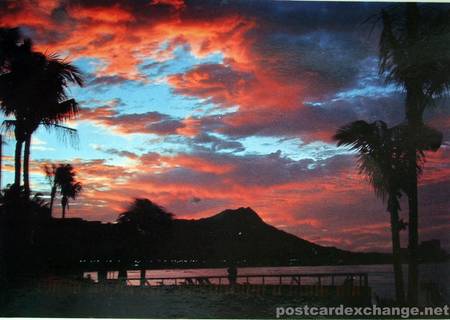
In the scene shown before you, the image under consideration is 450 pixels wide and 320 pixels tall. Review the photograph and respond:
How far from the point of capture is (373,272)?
6574 millimetres

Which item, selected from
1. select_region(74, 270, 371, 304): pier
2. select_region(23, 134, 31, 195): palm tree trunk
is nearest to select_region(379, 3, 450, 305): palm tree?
select_region(74, 270, 371, 304): pier

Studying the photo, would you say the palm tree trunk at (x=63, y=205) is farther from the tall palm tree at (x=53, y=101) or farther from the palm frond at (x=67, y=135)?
the palm frond at (x=67, y=135)

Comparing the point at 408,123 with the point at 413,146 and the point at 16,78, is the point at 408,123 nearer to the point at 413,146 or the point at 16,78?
the point at 413,146

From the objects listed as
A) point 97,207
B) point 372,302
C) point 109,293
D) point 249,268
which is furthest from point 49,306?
point 372,302

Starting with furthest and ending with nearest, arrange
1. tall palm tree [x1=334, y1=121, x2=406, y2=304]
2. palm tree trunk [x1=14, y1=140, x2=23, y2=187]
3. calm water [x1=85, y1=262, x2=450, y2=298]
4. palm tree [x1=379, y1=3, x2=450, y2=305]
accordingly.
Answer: palm tree trunk [x1=14, y1=140, x2=23, y2=187], tall palm tree [x1=334, y1=121, x2=406, y2=304], palm tree [x1=379, y1=3, x2=450, y2=305], calm water [x1=85, y1=262, x2=450, y2=298]

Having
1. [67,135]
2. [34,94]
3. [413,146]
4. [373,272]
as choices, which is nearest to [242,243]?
[373,272]

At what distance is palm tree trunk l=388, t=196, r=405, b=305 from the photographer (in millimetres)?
6531

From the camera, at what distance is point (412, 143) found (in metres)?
6.78

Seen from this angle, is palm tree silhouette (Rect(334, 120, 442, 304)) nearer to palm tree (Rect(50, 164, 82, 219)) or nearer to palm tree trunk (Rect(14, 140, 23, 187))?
palm tree (Rect(50, 164, 82, 219))

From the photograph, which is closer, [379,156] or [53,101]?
[379,156]

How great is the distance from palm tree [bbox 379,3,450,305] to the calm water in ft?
0.64

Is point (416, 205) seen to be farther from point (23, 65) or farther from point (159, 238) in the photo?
point (23, 65)

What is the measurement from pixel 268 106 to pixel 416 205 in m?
1.99

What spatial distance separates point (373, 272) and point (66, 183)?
3.58m
